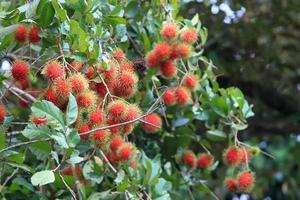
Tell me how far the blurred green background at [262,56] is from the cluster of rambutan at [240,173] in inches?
35.3

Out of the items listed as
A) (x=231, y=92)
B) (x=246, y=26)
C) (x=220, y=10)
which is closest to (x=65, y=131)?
(x=231, y=92)

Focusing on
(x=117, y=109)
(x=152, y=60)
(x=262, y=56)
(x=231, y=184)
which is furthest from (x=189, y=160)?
(x=262, y=56)

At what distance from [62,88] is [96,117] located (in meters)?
0.10

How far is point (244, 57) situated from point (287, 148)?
1.16 metres

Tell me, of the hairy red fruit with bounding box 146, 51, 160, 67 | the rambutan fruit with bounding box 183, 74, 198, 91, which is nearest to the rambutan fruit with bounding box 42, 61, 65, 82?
the hairy red fruit with bounding box 146, 51, 160, 67

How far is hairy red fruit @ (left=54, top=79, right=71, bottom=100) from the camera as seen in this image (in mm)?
1354

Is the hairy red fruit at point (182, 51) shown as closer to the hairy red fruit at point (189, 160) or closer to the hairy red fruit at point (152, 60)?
the hairy red fruit at point (152, 60)

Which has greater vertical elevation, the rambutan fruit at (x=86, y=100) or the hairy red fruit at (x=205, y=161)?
the rambutan fruit at (x=86, y=100)

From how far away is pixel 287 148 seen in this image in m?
4.06

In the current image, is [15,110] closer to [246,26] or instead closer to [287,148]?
[246,26]

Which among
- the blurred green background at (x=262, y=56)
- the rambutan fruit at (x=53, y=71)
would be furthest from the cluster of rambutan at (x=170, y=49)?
the blurred green background at (x=262, y=56)

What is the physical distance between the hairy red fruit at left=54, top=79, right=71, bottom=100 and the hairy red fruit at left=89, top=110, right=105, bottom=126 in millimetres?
74

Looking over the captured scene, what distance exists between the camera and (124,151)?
5.36 feet

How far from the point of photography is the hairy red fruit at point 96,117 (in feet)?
4.62
